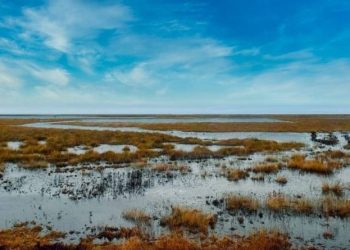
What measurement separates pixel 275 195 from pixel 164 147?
24132 mm

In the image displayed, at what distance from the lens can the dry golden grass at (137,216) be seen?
13.8 m

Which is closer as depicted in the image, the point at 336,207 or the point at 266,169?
the point at 336,207

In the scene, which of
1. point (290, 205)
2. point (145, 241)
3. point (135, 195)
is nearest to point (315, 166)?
point (290, 205)

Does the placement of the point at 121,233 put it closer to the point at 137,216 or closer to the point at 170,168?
the point at 137,216

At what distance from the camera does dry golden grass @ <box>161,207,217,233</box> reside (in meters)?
12.9

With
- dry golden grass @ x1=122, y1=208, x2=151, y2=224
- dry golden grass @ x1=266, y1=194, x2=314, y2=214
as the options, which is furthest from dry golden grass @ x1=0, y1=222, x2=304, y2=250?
dry golden grass @ x1=266, y1=194, x2=314, y2=214

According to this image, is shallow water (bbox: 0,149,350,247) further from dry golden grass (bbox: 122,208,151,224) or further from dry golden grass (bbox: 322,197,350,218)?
dry golden grass (bbox: 322,197,350,218)

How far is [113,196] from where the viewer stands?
17.9 metres

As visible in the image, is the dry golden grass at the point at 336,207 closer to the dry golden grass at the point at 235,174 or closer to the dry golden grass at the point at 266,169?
the dry golden grass at the point at 235,174

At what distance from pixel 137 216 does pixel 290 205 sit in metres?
6.23

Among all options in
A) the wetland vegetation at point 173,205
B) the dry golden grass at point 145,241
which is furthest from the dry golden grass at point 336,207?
the dry golden grass at point 145,241

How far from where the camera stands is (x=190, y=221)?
1319 cm

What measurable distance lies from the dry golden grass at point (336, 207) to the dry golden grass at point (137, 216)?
6.77m

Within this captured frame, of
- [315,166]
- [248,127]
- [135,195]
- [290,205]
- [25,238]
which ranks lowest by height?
[135,195]
